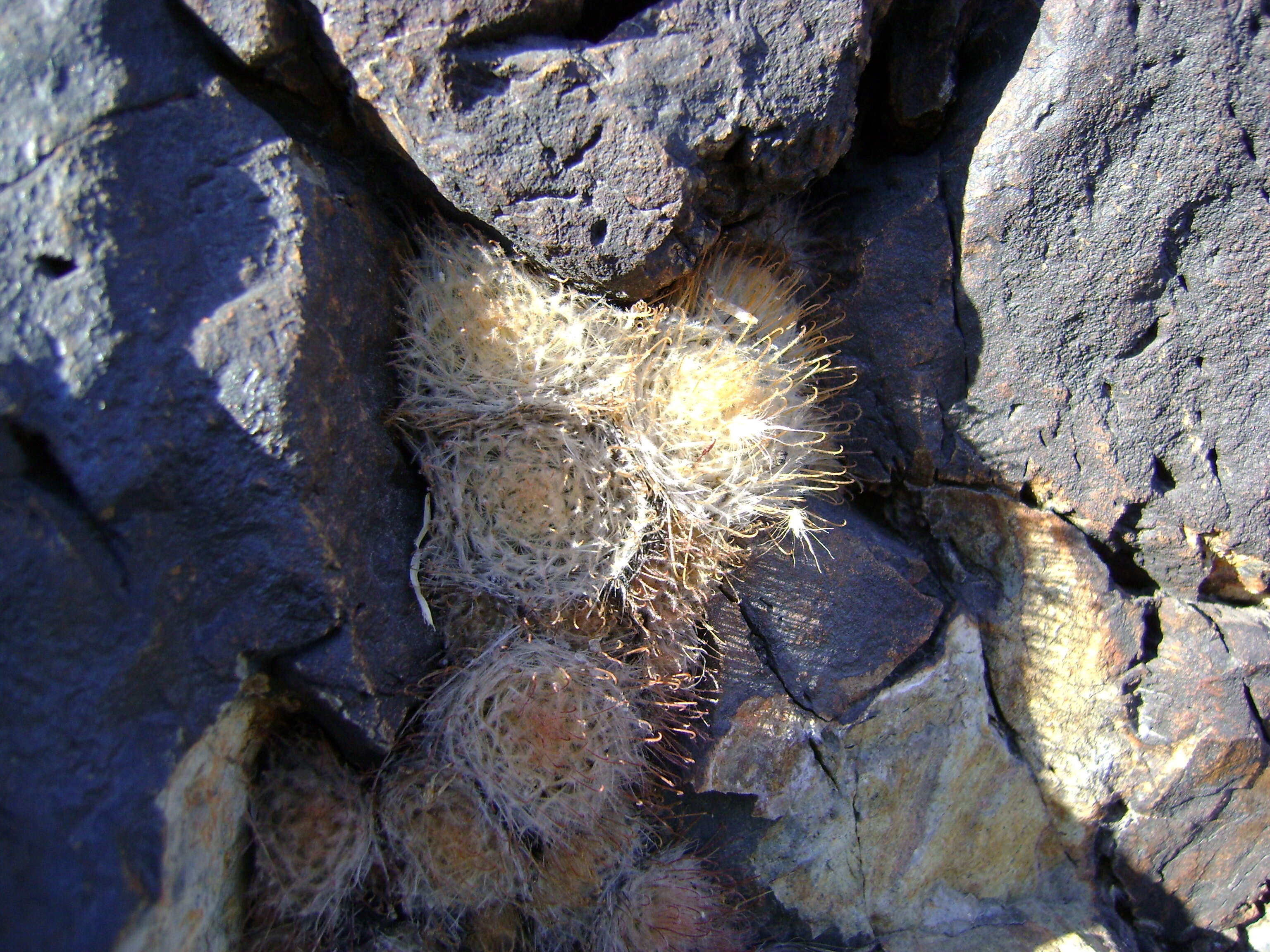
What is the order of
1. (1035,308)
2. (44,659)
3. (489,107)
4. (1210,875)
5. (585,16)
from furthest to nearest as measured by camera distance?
(1210,875)
(1035,308)
(585,16)
(489,107)
(44,659)

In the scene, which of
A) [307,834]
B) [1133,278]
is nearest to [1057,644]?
[1133,278]

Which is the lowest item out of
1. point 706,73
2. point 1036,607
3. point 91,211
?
point 1036,607

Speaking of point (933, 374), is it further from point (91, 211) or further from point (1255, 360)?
point (91, 211)

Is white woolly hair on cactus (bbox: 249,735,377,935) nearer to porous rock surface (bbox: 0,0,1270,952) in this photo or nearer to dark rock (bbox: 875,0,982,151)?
porous rock surface (bbox: 0,0,1270,952)

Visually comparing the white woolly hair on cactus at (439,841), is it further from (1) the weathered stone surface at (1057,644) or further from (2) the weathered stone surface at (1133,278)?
(2) the weathered stone surface at (1133,278)

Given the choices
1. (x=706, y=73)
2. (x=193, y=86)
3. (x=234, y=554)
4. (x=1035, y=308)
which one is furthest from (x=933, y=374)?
(x=193, y=86)

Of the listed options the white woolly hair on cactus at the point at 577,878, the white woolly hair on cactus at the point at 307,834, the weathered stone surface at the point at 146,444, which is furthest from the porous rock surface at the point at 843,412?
the white woolly hair on cactus at the point at 577,878
